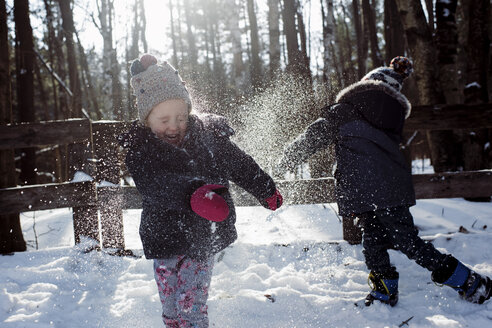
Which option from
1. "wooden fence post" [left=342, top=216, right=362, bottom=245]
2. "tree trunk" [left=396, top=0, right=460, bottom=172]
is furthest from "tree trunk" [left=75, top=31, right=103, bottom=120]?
"wooden fence post" [left=342, top=216, right=362, bottom=245]

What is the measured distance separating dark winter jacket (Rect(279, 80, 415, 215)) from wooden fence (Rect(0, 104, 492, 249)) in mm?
1131

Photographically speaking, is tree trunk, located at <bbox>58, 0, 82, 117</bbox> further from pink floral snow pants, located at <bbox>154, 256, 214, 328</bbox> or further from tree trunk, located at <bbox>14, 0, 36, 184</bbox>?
pink floral snow pants, located at <bbox>154, 256, 214, 328</bbox>

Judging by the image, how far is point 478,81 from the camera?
5.49 metres

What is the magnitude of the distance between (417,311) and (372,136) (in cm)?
125

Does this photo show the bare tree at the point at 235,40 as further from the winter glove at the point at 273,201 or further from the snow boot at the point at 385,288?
the winter glove at the point at 273,201

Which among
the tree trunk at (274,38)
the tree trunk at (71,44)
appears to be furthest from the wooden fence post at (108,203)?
the tree trunk at (274,38)

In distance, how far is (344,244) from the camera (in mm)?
3615

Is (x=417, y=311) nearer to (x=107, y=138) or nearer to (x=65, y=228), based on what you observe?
→ (x=107, y=138)

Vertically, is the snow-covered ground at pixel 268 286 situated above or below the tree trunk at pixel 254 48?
below

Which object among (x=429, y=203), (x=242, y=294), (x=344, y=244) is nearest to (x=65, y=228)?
(x=242, y=294)

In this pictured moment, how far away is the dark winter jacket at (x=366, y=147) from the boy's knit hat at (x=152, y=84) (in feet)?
3.04

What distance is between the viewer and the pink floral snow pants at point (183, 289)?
1.87 metres

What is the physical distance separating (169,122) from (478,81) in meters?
5.50

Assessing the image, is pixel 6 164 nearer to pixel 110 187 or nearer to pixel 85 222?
pixel 85 222
